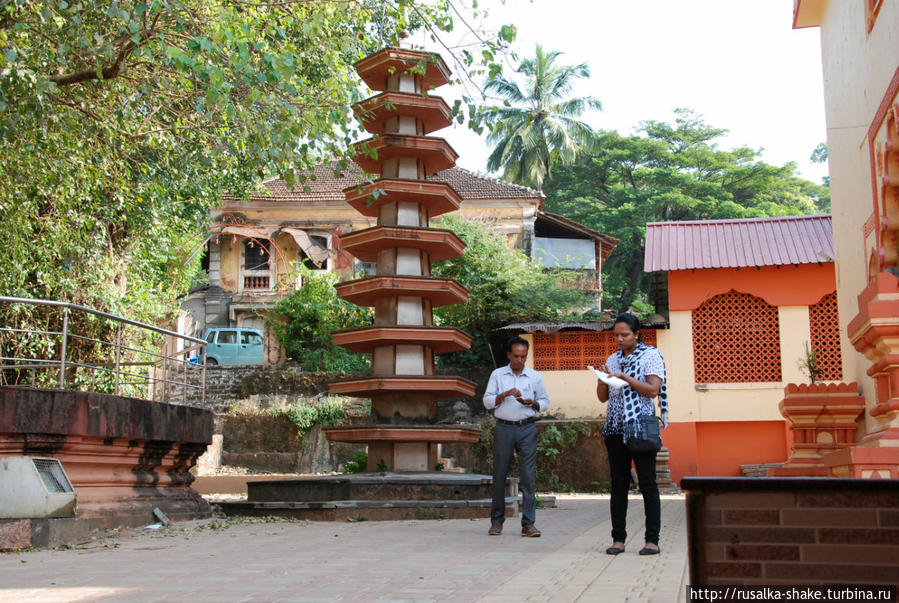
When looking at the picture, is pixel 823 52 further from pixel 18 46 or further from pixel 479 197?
pixel 479 197

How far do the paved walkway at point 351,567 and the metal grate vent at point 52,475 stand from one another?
608mm

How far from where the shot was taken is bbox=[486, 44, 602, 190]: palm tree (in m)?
40.2

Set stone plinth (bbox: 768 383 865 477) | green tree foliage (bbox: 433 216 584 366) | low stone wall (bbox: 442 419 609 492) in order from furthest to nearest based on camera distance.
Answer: green tree foliage (bbox: 433 216 584 366)
low stone wall (bbox: 442 419 609 492)
stone plinth (bbox: 768 383 865 477)

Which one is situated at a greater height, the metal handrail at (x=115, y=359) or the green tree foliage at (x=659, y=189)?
the green tree foliage at (x=659, y=189)

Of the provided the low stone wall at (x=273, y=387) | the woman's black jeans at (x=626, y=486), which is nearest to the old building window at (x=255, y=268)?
the low stone wall at (x=273, y=387)

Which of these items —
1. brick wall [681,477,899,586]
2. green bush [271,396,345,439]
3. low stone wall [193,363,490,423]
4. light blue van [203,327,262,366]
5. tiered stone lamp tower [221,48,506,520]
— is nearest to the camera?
brick wall [681,477,899,586]

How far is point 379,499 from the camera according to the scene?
10305mm

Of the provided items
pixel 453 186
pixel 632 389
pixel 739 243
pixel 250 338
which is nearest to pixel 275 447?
pixel 250 338

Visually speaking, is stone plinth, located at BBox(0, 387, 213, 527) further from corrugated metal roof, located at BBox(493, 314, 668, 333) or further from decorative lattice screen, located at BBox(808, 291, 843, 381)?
decorative lattice screen, located at BBox(808, 291, 843, 381)

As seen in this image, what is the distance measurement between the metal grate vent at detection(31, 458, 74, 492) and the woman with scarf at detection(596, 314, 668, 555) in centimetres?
463

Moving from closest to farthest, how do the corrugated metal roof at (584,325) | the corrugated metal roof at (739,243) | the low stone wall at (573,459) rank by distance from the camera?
the low stone wall at (573,459), the corrugated metal roof at (739,243), the corrugated metal roof at (584,325)

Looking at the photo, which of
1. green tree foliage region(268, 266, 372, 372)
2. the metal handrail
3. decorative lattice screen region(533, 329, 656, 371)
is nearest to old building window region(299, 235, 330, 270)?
green tree foliage region(268, 266, 372, 372)

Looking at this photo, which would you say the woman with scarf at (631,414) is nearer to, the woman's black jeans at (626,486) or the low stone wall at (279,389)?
the woman's black jeans at (626,486)

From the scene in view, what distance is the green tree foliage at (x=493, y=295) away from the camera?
22906 millimetres
